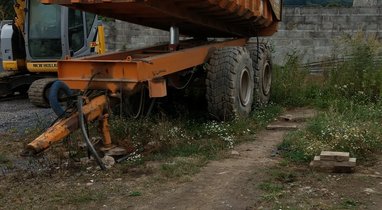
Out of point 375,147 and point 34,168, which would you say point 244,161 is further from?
point 34,168

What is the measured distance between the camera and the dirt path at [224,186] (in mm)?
4965

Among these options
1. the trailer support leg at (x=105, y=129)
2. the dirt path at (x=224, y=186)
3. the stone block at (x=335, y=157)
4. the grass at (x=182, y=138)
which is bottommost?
the dirt path at (x=224, y=186)

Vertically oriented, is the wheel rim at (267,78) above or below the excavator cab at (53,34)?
below

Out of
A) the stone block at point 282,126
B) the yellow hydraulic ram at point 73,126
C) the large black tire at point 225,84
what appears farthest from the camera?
the stone block at point 282,126

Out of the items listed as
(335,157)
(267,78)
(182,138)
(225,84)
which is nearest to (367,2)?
(267,78)

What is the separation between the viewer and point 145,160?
6.45m

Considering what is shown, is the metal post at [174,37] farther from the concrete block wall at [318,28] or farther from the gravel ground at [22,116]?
the concrete block wall at [318,28]

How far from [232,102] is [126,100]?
1.68 meters

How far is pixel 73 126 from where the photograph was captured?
602 cm

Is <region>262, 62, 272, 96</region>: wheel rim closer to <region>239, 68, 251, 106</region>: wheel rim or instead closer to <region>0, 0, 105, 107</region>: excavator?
<region>239, 68, 251, 106</region>: wheel rim

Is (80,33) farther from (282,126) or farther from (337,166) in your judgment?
(337,166)

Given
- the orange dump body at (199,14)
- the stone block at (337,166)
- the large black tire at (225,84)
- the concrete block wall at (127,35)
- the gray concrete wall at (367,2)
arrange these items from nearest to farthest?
the stone block at (337,166)
the orange dump body at (199,14)
the large black tire at (225,84)
the concrete block wall at (127,35)
the gray concrete wall at (367,2)

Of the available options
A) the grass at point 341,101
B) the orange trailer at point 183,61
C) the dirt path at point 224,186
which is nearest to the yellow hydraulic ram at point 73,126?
the orange trailer at point 183,61

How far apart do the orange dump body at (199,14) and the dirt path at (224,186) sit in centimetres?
216
